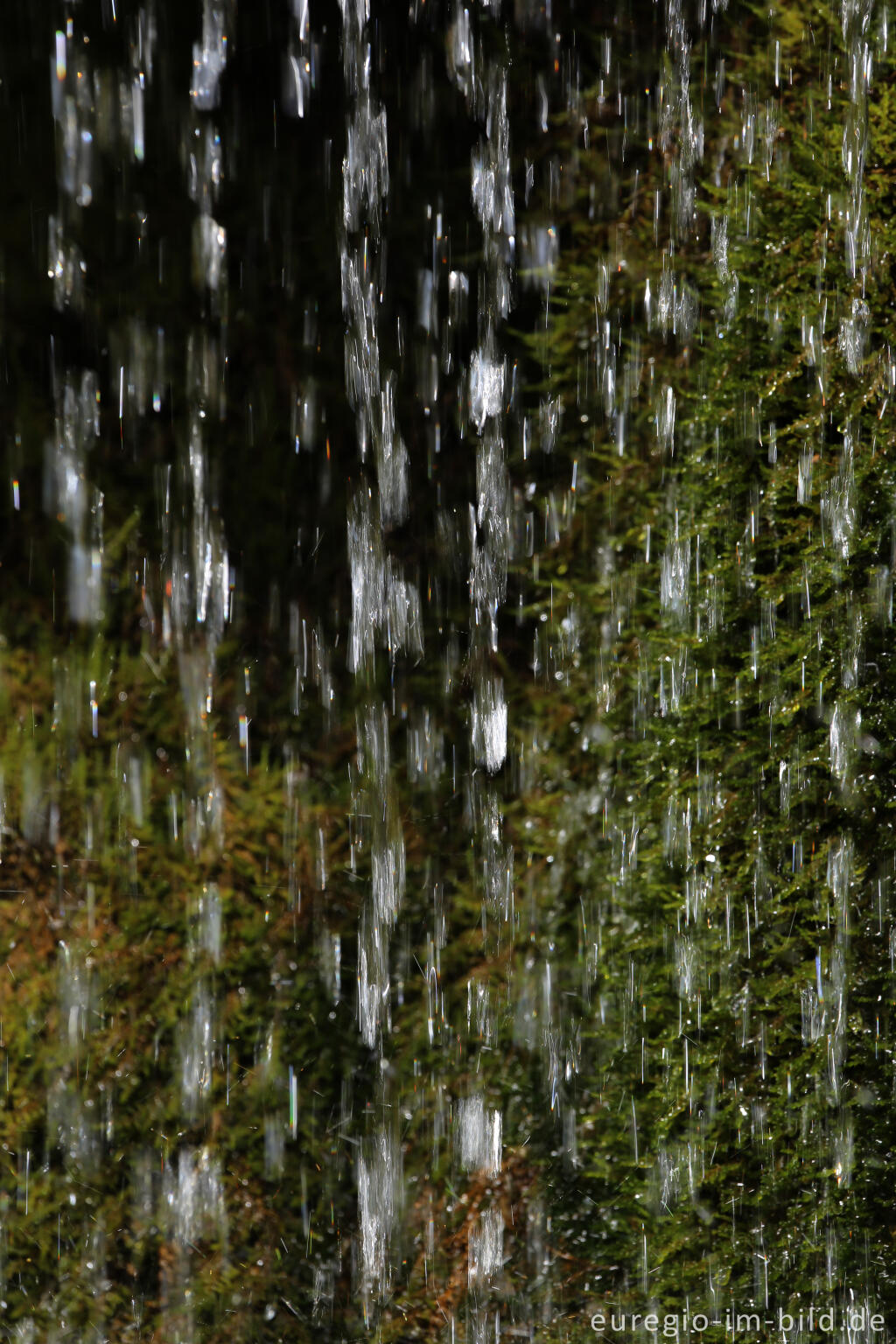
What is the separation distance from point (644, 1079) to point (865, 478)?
0.91m

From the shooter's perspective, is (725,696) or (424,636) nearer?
(725,696)

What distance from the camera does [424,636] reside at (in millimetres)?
1835

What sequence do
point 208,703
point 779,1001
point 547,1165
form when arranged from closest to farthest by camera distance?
point 779,1001
point 547,1165
point 208,703

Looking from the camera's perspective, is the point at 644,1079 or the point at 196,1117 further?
the point at 196,1117

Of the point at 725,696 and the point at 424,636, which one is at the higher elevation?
the point at 424,636

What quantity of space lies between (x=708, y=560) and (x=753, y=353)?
30 centimetres

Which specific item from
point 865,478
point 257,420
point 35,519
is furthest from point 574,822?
point 35,519

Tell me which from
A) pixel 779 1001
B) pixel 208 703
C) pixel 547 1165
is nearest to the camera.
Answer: pixel 779 1001

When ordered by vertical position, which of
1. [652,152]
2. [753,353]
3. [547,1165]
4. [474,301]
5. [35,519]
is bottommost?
[547,1165]

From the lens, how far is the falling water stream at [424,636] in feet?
5.26

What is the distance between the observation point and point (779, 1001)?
156cm

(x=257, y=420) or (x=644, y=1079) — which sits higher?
(x=257, y=420)

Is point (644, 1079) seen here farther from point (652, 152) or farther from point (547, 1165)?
point (652, 152)

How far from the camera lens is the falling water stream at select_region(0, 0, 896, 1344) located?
63.1 inches
